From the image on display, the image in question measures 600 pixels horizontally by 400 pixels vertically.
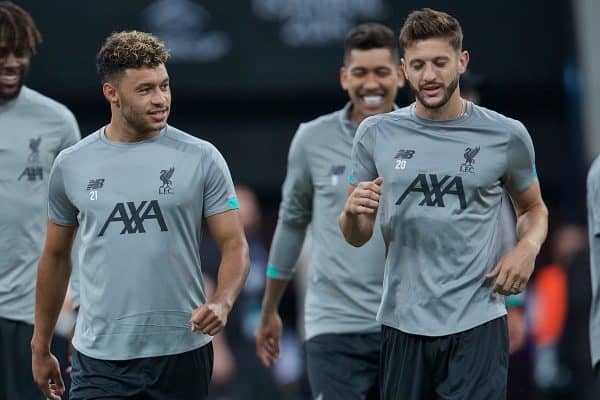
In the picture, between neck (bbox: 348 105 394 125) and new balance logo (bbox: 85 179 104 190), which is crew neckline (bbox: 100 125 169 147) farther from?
neck (bbox: 348 105 394 125)

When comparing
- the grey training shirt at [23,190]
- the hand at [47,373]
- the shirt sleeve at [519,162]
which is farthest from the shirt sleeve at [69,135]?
the shirt sleeve at [519,162]

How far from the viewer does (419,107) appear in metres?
6.53

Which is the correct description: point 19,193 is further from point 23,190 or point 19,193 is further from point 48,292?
point 48,292

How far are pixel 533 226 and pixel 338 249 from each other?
4.62 ft

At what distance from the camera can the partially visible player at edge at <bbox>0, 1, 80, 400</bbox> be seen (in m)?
7.43

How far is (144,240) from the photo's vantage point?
20.7ft

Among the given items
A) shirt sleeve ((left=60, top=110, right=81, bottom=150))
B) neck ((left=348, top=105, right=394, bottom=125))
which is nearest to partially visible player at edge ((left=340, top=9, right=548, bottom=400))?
neck ((left=348, top=105, right=394, bottom=125))

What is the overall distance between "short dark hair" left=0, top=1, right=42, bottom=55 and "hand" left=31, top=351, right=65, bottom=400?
157 centimetres

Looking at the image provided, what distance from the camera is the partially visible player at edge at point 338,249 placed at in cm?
748

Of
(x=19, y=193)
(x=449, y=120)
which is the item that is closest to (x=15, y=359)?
(x=19, y=193)

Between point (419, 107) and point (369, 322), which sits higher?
point (419, 107)

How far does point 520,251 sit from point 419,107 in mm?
757

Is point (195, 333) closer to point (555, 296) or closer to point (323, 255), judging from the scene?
point (323, 255)

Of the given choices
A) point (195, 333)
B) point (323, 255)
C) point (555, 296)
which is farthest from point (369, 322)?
point (555, 296)
